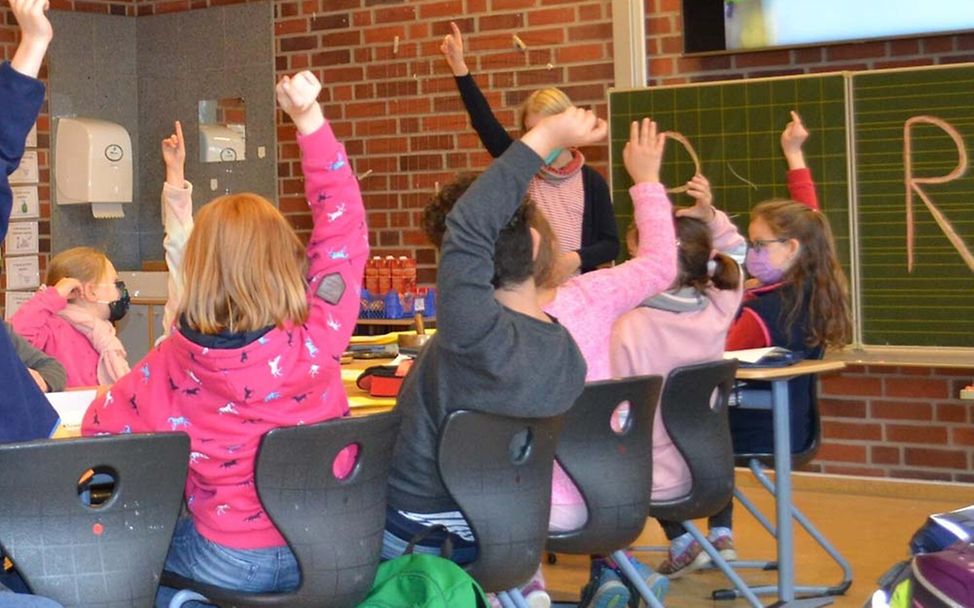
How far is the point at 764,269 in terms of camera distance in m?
4.12

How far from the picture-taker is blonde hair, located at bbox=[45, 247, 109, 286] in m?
4.29

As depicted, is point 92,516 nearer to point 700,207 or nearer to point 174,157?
point 174,157

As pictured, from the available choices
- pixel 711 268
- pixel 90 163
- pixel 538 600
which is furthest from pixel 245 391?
pixel 90 163

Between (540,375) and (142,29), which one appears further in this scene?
(142,29)

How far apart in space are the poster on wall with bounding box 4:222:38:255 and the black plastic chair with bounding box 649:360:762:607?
427cm

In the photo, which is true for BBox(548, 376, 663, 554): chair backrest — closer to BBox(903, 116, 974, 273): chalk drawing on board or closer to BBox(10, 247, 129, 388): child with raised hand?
BBox(10, 247, 129, 388): child with raised hand

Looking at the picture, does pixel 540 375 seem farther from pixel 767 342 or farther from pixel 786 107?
pixel 786 107

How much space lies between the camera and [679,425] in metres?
3.32

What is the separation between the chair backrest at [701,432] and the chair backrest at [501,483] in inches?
25.1

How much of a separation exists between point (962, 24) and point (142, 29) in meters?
4.07

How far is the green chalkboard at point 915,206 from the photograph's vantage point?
16.3ft

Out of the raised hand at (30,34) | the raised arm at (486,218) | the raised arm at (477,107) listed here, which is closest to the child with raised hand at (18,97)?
the raised hand at (30,34)

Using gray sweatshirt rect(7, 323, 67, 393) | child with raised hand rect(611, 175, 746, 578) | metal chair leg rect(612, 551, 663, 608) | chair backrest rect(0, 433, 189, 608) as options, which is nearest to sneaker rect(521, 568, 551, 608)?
metal chair leg rect(612, 551, 663, 608)

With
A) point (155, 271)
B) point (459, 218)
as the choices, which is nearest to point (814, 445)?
point (459, 218)
